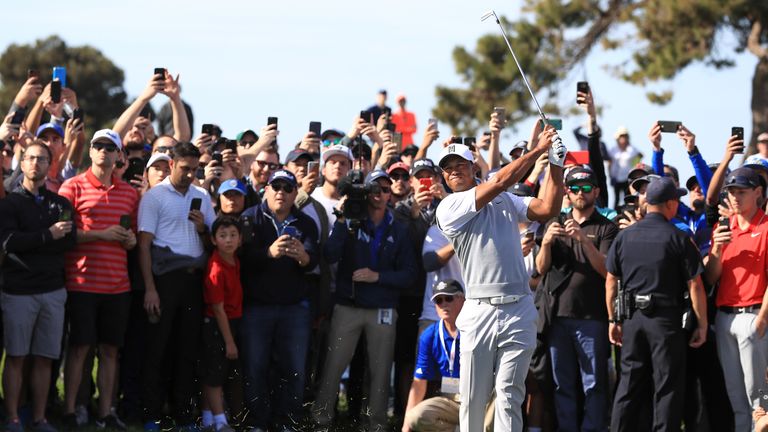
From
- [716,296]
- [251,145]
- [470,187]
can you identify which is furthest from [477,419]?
[251,145]

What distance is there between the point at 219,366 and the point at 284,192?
63.8 inches

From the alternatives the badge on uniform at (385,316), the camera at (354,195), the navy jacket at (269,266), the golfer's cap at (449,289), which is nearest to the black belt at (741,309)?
the golfer's cap at (449,289)

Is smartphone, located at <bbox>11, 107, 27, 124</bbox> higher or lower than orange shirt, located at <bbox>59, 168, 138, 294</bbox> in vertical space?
higher

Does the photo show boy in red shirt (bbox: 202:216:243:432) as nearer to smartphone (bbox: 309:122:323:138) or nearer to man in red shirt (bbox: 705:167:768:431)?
smartphone (bbox: 309:122:323:138)

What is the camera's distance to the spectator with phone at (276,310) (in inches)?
460

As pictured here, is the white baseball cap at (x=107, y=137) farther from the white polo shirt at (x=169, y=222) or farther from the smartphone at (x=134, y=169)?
the smartphone at (x=134, y=169)

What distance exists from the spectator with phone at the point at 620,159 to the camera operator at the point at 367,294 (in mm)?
8354

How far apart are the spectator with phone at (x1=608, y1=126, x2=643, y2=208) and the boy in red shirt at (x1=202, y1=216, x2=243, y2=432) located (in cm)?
→ 934

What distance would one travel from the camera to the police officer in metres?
11.0

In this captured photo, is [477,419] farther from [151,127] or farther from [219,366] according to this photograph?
[151,127]

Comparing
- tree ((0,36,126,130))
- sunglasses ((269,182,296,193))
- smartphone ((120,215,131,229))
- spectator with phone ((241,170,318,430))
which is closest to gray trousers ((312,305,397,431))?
spectator with phone ((241,170,318,430))

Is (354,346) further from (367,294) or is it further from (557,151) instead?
(557,151)

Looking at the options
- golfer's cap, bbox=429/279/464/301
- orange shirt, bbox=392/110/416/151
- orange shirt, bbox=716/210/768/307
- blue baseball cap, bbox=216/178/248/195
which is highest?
orange shirt, bbox=392/110/416/151

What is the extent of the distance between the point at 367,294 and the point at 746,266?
129 inches
